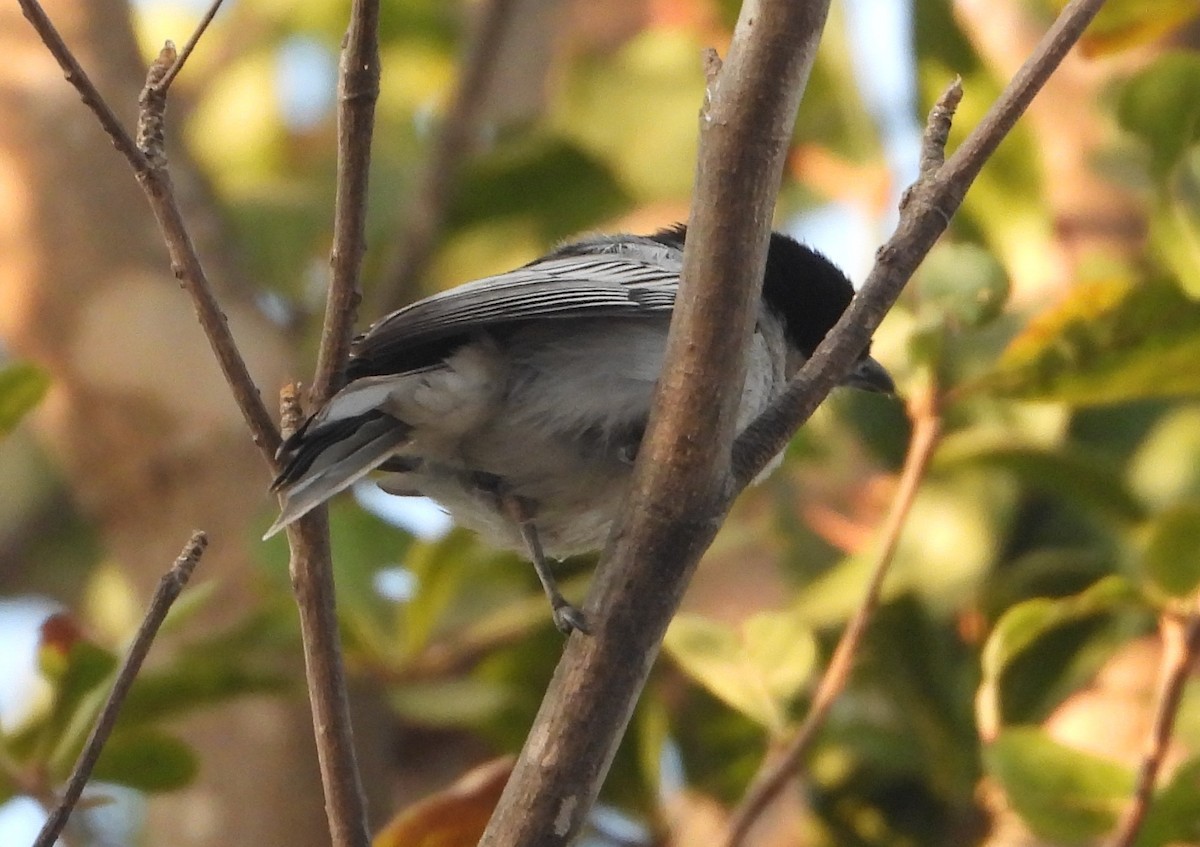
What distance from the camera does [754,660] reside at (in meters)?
2.54

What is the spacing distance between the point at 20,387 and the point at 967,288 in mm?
1449

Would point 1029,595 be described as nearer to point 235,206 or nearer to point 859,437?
point 859,437

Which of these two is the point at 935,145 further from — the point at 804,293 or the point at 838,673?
the point at 804,293

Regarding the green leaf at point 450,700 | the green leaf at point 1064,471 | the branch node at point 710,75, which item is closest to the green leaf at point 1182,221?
the green leaf at point 1064,471

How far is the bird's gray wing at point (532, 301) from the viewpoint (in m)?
2.21

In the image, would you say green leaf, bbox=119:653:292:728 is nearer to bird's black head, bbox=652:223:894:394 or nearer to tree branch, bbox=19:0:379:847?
tree branch, bbox=19:0:379:847

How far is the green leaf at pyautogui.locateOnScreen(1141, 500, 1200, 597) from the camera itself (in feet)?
7.63

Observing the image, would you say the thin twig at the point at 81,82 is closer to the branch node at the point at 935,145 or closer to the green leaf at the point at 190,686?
the branch node at the point at 935,145

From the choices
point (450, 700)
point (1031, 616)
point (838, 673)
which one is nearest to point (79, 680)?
point (450, 700)

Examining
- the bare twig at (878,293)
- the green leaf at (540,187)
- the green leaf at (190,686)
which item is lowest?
the green leaf at (190,686)

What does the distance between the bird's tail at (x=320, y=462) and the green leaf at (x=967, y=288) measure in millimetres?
932

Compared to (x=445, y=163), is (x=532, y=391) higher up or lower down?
lower down

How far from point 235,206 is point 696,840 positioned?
2011 mm

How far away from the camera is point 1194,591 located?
2.36 m
